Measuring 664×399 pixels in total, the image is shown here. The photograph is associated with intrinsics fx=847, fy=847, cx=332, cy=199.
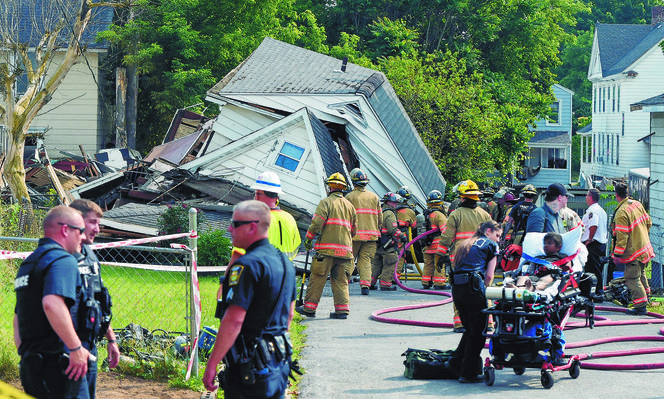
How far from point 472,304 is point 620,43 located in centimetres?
5077

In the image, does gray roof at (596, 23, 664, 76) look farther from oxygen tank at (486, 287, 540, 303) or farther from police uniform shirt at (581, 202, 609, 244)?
oxygen tank at (486, 287, 540, 303)

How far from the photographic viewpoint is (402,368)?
8562 mm

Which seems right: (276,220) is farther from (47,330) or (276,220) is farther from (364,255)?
(364,255)

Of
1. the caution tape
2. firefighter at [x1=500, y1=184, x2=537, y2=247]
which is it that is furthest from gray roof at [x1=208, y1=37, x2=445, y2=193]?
the caution tape

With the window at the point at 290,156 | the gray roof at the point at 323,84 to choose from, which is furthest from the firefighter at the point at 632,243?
the gray roof at the point at 323,84

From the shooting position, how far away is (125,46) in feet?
94.7

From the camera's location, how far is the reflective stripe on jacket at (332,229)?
37.2ft

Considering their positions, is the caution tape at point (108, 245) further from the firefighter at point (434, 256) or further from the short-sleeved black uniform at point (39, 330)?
the firefighter at point (434, 256)

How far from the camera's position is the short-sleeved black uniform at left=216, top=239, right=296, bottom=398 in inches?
188

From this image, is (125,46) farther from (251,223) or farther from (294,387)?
(251,223)

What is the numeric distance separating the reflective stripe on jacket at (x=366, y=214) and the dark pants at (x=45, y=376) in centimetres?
874

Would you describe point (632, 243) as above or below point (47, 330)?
above

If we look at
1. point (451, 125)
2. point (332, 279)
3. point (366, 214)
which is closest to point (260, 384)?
point (332, 279)

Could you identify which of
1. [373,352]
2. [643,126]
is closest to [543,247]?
[373,352]
